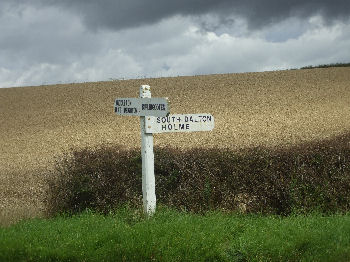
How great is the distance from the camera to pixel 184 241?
23.8 feet

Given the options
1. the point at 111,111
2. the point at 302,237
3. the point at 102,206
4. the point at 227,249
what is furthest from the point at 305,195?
the point at 111,111

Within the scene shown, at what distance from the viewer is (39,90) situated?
3994 centimetres

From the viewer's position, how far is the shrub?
9703mm

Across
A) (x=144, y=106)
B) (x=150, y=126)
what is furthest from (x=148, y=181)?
(x=144, y=106)

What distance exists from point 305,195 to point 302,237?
7.83 feet

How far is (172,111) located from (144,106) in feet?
58.0

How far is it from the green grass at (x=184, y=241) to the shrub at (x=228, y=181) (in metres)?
1.29

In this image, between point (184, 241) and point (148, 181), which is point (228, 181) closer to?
point (148, 181)

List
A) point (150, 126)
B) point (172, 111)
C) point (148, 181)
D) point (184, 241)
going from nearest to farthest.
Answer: point (184, 241), point (148, 181), point (150, 126), point (172, 111)

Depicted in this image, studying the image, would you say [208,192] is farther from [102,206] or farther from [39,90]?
[39,90]

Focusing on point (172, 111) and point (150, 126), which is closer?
point (150, 126)

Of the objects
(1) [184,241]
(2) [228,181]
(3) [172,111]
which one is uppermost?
(3) [172,111]

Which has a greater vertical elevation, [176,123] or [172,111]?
[172,111]

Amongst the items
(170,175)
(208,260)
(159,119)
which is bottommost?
(208,260)
